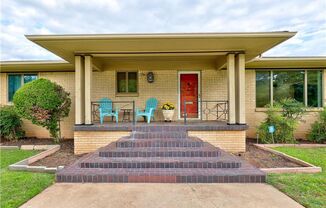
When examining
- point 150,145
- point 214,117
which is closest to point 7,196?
point 150,145

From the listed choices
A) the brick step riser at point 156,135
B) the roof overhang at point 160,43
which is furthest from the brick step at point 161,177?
the roof overhang at point 160,43

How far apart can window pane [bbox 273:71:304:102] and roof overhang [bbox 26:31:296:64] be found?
286 cm

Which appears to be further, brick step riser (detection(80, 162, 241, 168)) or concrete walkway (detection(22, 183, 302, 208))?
brick step riser (detection(80, 162, 241, 168))

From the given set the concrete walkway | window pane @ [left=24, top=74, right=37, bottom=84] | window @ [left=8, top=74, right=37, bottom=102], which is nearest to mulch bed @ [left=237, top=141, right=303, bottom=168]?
the concrete walkway

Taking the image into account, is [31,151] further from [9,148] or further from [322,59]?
[322,59]

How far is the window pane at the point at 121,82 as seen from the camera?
8.43m

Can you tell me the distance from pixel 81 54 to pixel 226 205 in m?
5.48

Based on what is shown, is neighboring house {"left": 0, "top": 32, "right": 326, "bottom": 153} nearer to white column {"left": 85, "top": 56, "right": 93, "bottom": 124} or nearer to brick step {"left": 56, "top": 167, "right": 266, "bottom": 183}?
white column {"left": 85, "top": 56, "right": 93, "bottom": 124}

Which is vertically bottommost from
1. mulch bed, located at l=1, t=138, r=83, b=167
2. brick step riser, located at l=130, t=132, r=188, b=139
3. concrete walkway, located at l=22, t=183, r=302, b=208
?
mulch bed, located at l=1, t=138, r=83, b=167

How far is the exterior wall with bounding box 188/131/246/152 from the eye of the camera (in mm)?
6086

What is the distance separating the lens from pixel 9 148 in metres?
6.82

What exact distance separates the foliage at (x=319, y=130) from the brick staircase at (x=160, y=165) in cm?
528

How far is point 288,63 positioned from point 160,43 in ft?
Answer: 17.7

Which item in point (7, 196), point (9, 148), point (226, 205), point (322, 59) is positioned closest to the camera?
point (226, 205)
